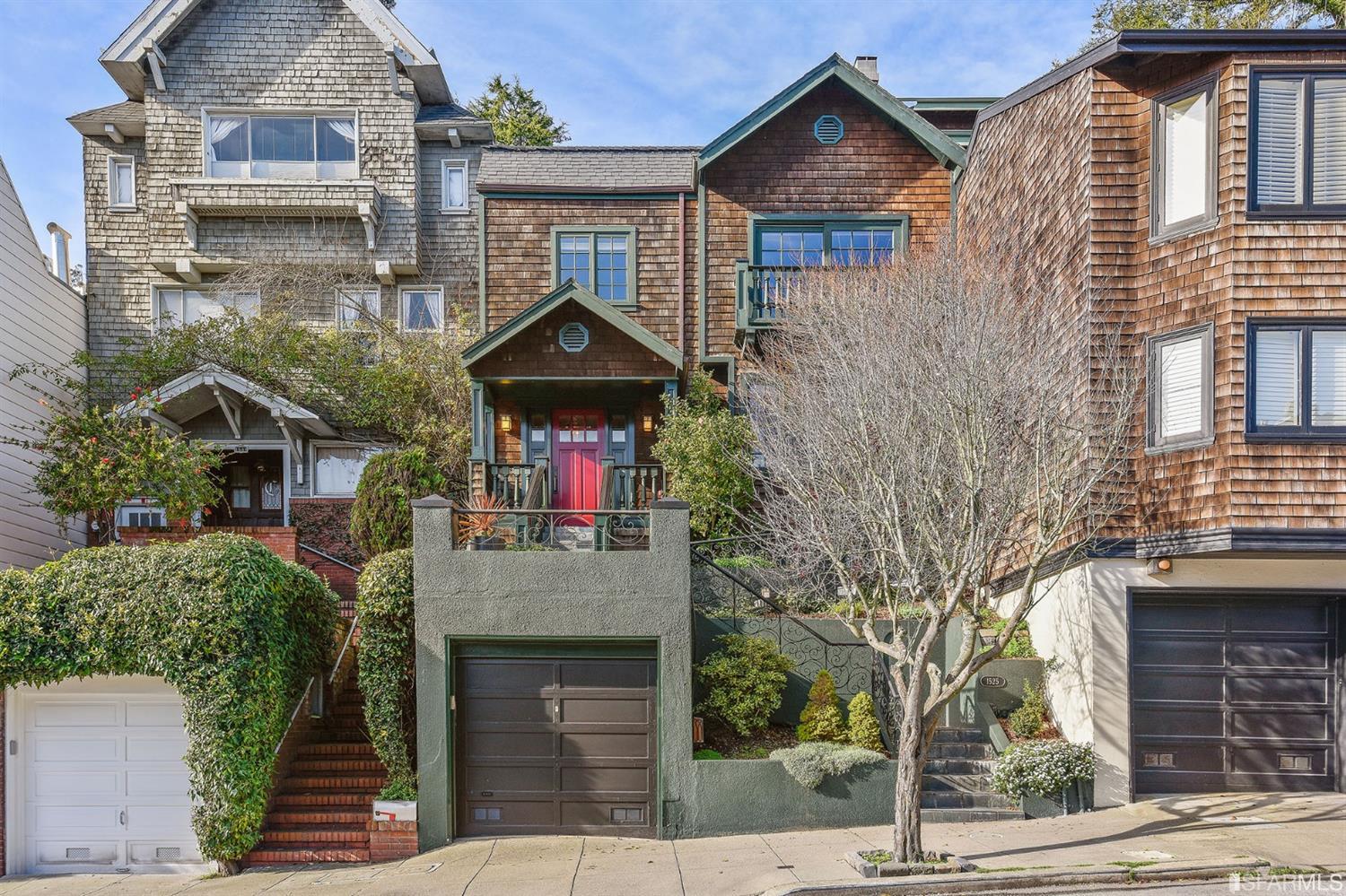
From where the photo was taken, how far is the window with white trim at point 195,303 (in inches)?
781

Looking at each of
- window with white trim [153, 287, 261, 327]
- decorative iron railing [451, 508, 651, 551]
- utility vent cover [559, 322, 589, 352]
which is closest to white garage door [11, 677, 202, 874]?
decorative iron railing [451, 508, 651, 551]

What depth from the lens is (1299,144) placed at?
1095 cm

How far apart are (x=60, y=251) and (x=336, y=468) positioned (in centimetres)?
670

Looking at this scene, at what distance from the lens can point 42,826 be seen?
434 inches

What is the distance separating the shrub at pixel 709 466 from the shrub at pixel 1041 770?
5.54m

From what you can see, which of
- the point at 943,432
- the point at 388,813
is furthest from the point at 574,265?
the point at 388,813

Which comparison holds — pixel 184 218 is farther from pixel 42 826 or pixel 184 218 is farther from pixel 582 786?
pixel 582 786

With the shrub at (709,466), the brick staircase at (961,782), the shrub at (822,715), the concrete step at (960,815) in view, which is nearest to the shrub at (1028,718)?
the brick staircase at (961,782)

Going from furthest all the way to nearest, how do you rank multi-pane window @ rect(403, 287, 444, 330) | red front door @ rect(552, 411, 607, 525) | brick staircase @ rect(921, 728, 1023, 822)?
multi-pane window @ rect(403, 287, 444, 330), red front door @ rect(552, 411, 607, 525), brick staircase @ rect(921, 728, 1023, 822)

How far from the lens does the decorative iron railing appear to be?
36.6 feet

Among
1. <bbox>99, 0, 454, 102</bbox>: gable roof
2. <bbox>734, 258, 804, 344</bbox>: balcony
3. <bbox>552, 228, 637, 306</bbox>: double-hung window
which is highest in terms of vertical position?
<bbox>99, 0, 454, 102</bbox>: gable roof

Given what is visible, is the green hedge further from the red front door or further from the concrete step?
the concrete step

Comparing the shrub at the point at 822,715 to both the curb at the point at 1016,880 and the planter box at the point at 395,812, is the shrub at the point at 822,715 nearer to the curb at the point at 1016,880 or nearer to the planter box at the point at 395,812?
the curb at the point at 1016,880

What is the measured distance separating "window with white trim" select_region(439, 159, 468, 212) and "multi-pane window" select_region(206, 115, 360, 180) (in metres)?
1.90
